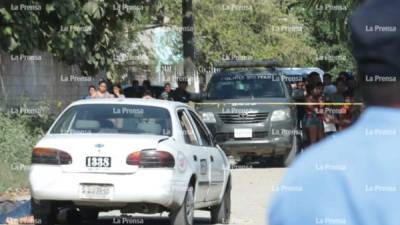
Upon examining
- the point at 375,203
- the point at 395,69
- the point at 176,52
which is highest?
the point at 395,69

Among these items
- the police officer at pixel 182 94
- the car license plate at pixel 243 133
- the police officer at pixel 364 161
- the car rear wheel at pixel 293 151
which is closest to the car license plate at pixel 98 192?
the police officer at pixel 364 161

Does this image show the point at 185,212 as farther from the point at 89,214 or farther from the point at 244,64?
the point at 244,64

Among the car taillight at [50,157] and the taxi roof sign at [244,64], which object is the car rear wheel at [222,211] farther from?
the taxi roof sign at [244,64]

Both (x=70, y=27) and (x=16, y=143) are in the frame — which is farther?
(x=70, y=27)

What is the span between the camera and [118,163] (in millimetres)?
10000

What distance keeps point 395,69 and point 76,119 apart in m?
8.85

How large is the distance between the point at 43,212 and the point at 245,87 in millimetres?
9938

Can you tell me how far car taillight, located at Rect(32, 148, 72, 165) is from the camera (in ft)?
33.2

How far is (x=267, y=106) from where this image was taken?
64.0 feet

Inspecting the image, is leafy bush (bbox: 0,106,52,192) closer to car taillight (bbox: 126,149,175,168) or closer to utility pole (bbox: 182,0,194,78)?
car taillight (bbox: 126,149,175,168)

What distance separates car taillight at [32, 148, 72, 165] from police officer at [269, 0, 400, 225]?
804cm

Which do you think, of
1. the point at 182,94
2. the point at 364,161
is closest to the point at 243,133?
the point at 182,94

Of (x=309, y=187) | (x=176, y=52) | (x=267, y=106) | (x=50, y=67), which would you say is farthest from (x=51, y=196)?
(x=176, y=52)

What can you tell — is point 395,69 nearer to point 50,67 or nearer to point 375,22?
point 375,22
